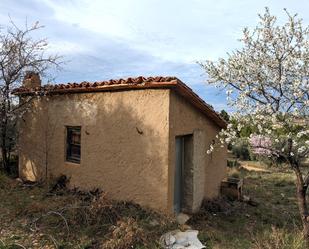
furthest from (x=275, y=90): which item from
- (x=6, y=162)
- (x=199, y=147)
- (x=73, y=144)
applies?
(x=6, y=162)

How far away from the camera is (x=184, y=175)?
998 centimetres

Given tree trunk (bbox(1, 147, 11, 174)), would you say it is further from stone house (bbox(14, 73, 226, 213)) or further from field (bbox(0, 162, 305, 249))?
field (bbox(0, 162, 305, 249))

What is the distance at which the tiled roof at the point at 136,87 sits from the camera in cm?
843

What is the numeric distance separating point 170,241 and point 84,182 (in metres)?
3.90

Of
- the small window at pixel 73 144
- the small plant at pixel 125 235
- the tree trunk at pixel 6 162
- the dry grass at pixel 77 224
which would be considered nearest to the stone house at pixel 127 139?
the small window at pixel 73 144

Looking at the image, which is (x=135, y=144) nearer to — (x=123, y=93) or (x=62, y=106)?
(x=123, y=93)

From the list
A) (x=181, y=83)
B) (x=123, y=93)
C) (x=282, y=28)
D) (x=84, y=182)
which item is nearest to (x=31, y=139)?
(x=84, y=182)

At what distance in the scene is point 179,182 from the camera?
32.6 ft

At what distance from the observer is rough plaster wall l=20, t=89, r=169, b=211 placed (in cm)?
867

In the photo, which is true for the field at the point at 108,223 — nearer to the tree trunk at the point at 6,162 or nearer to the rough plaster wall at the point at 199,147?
the rough plaster wall at the point at 199,147

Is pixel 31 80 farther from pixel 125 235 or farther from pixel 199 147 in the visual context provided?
pixel 125 235

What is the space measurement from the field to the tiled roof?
2.87 m

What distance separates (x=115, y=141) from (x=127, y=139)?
40 centimetres

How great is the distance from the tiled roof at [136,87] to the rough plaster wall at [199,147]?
0.69 feet
